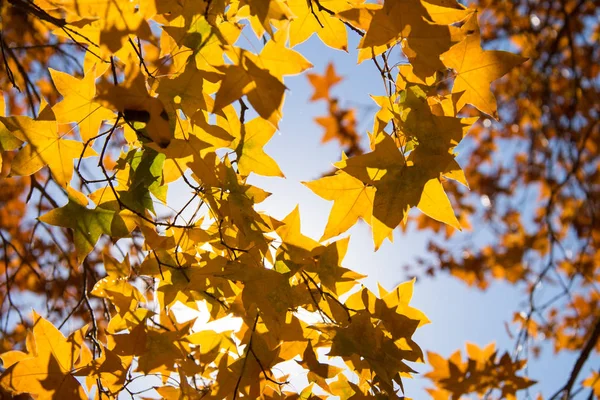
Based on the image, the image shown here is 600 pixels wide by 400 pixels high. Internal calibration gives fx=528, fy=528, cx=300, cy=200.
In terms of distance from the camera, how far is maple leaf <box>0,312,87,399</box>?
88cm

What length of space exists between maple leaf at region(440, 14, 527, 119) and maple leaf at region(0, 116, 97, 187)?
0.61 m

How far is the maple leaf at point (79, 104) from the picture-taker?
2.68 feet

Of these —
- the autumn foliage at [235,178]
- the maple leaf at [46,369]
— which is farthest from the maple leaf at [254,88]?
the maple leaf at [46,369]

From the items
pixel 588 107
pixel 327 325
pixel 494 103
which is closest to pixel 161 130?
pixel 327 325

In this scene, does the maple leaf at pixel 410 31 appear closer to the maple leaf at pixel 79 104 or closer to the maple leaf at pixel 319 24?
the maple leaf at pixel 319 24

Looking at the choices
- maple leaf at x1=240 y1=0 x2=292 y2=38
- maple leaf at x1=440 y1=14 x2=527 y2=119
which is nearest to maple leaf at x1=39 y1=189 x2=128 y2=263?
maple leaf at x1=240 y1=0 x2=292 y2=38

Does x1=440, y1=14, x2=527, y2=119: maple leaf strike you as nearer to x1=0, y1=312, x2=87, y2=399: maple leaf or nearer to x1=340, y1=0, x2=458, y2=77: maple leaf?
x1=340, y1=0, x2=458, y2=77: maple leaf

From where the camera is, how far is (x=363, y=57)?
85 centimetres

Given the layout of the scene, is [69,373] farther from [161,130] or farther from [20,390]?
[161,130]

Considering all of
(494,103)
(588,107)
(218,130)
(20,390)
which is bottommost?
(20,390)

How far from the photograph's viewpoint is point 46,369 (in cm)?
89

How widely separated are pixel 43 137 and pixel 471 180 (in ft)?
16.0

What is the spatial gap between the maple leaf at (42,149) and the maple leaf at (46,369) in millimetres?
254

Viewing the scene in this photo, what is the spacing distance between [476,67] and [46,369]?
864mm
